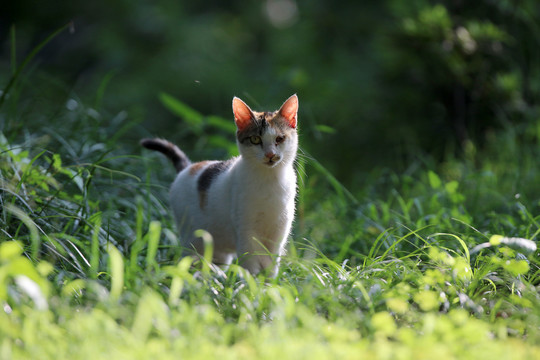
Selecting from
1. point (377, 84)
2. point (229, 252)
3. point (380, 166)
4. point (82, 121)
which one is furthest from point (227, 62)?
point (229, 252)

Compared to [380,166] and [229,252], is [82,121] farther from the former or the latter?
[380,166]

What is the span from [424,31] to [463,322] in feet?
11.4

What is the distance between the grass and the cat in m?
0.20

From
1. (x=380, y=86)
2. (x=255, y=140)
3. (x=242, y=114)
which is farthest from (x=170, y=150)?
(x=380, y=86)

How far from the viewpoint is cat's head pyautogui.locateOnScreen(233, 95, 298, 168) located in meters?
2.81

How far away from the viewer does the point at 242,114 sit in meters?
2.98

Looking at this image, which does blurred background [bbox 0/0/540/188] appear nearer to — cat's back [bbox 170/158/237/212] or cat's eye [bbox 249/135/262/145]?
cat's back [bbox 170/158/237/212]

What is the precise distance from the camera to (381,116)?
18.7 ft

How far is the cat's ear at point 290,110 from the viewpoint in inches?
116

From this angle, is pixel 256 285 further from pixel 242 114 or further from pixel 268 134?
pixel 242 114

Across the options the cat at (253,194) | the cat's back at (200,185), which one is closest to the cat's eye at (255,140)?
the cat at (253,194)

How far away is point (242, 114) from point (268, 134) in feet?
0.75

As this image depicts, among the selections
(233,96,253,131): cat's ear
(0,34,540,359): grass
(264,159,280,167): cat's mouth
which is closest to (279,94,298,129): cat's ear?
(233,96,253,131): cat's ear

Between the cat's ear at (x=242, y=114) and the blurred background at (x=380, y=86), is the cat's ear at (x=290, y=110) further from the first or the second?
the blurred background at (x=380, y=86)
